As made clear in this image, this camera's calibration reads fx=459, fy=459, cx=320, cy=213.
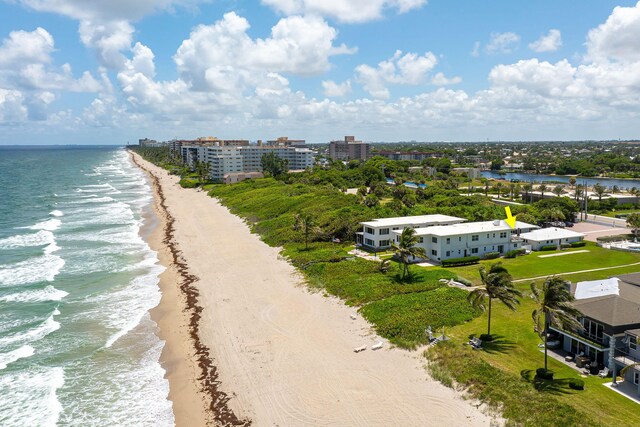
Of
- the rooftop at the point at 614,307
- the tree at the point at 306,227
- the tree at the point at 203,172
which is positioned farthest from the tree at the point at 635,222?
the tree at the point at 203,172

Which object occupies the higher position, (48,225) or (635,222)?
(635,222)

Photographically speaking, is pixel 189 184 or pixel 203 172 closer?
pixel 189 184

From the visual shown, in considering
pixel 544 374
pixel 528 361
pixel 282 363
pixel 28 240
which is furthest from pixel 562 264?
pixel 28 240

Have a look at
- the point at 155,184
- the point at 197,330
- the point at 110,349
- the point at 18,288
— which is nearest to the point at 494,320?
the point at 197,330

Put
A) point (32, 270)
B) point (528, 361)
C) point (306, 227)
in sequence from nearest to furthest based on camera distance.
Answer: point (528, 361) < point (32, 270) < point (306, 227)

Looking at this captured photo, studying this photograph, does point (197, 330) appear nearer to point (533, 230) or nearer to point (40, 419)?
point (40, 419)

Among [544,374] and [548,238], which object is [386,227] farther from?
[544,374]

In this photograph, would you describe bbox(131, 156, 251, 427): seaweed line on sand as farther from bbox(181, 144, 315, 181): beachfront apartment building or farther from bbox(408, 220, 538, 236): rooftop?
bbox(181, 144, 315, 181): beachfront apartment building
